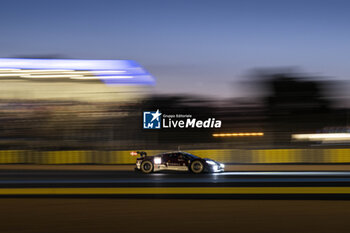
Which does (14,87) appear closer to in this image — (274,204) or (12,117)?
(12,117)

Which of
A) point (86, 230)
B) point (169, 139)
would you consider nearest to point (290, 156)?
point (169, 139)

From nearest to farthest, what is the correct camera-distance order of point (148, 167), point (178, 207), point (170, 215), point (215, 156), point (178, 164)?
point (170, 215) → point (178, 207) → point (178, 164) → point (148, 167) → point (215, 156)

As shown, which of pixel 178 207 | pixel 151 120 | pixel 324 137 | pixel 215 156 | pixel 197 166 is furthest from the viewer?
pixel 151 120

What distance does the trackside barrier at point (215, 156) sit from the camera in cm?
2197

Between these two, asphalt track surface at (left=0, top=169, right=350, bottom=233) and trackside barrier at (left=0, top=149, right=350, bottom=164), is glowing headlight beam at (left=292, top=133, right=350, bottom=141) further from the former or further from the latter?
asphalt track surface at (left=0, top=169, right=350, bottom=233)

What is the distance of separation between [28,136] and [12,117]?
1.47 m

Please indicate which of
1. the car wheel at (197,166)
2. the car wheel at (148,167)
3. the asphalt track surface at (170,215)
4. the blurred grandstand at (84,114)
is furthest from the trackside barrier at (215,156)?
the asphalt track surface at (170,215)

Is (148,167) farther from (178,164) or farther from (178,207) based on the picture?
(178,207)

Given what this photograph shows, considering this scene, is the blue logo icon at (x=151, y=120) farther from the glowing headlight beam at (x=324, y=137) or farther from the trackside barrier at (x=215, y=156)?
the glowing headlight beam at (x=324, y=137)

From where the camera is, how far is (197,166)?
596 inches

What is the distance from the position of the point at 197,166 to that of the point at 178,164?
0.81m

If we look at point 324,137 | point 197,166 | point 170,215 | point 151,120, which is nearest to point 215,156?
point 151,120

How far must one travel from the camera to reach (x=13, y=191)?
10344 mm

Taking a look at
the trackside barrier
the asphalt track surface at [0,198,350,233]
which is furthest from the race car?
the trackside barrier
